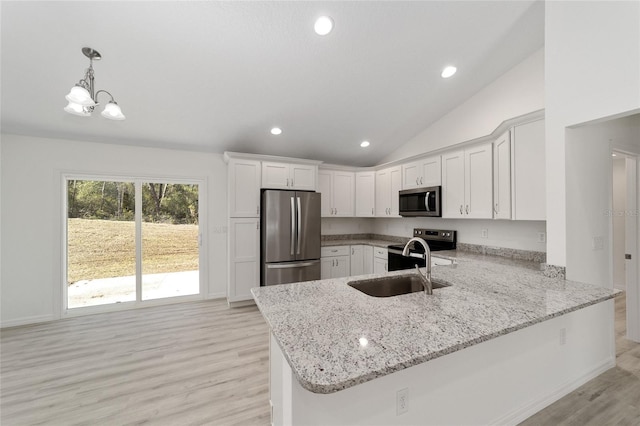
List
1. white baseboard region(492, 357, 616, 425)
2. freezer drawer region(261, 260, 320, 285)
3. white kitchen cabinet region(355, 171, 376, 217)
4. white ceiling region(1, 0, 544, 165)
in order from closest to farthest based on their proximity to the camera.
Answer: white baseboard region(492, 357, 616, 425), white ceiling region(1, 0, 544, 165), freezer drawer region(261, 260, 320, 285), white kitchen cabinet region(355, 171, 376, 217)

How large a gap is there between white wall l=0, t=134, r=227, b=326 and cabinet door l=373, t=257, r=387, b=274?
3.91m

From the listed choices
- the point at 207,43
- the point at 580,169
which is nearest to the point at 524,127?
A: the point at 580,169

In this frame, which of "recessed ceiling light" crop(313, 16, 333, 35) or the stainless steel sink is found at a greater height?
"recessed ceiling light" crop(313, 16, 333, 35)

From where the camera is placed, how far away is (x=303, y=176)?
4.13 m

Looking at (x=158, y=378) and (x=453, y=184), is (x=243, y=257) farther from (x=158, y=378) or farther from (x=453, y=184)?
(x=453, y=184)

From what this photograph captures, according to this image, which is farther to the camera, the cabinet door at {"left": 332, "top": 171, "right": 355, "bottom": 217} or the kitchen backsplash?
the cabinet door at {"left": 332, "top": 171, "right": 355, "bottom": 217}

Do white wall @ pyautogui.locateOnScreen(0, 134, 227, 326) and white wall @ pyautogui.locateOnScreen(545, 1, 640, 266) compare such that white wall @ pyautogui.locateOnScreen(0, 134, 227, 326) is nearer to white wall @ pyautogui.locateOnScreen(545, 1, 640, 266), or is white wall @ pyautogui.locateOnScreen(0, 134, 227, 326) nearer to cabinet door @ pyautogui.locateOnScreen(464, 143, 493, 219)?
cabinet door @ pyautogui.locateOnScreen(464, 143, 493, 219)

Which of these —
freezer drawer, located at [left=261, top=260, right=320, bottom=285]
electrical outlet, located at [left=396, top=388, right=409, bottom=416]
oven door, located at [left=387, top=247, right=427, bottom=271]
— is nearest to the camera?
electrical outlet, located at [left=396, top=388, right=409, bottom=416]

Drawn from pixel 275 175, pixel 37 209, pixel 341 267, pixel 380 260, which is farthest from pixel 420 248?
pixel 37 209

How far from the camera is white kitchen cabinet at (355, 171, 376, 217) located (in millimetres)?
4738

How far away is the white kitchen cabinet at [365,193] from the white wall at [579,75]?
9.36 feet

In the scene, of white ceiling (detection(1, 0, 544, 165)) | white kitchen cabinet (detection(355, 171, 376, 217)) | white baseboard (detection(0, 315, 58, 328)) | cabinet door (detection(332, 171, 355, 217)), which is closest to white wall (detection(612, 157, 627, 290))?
white ceiling (detection(1, 0, 544, 165))

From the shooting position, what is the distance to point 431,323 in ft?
3.78

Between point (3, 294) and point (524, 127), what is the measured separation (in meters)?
6.21
